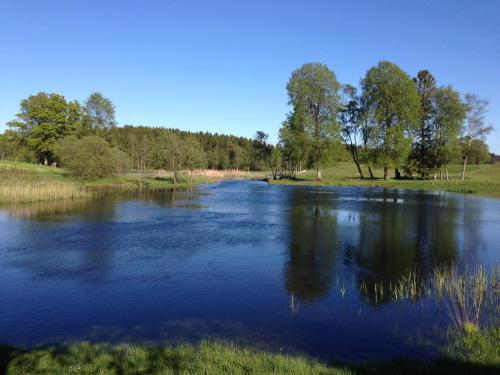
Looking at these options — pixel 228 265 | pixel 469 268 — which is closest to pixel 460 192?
pixel 469 268

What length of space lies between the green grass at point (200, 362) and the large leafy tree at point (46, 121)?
7823cm

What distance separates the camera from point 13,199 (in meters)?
38.4

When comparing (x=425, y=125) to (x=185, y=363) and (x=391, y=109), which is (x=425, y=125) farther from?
(x=185, y=363)

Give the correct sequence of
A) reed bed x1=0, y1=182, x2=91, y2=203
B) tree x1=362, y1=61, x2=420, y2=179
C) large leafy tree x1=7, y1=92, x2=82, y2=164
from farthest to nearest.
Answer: large leafy tree x1=7, y1=92, x2=82, y2=164 → tree x1=362, y1=61, x2=420, y2=179 → reed bed x1=0, y1=182, x2=91, y2=203

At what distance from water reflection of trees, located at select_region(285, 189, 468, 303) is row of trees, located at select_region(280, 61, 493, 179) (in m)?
30.8

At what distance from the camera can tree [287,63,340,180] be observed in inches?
2618

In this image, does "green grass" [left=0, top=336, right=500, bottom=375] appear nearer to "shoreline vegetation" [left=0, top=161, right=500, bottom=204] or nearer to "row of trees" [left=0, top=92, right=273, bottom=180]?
"shoreline vegetation" [left=0, top=161, right=500, bottom=204]

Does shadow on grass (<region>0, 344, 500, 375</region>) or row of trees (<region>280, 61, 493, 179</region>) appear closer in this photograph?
shadow on grass (<region>0, 344, 500, 375</region>)

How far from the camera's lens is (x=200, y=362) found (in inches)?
295

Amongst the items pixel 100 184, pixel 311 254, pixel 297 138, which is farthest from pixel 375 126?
pixel 311 254

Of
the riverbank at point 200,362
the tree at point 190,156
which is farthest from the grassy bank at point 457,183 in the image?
the riverbank at point 200,362

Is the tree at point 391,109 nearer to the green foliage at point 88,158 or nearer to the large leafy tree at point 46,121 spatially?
the green foliage at point 88,158

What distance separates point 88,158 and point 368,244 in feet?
138

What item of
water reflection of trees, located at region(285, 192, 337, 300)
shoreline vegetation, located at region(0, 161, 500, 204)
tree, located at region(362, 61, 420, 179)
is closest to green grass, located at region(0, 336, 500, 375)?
water reflection of trees, located at region(285, 192, 337, 300)
